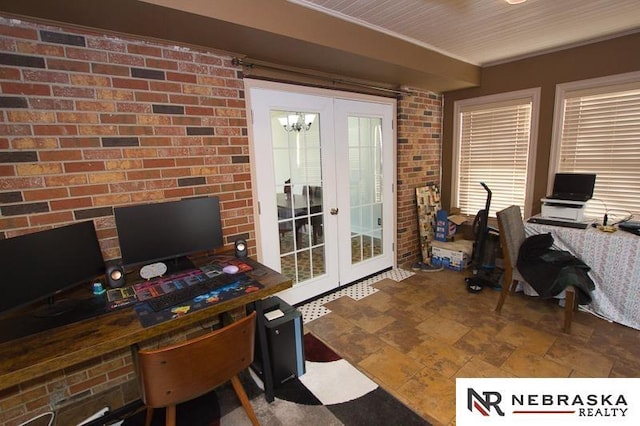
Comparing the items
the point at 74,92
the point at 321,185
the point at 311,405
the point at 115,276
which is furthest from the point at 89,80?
the point at 311,405

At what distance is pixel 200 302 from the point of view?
4.96 ft

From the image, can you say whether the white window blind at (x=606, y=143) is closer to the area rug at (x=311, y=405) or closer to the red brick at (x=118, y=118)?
the area rug at (x=311, y=405)

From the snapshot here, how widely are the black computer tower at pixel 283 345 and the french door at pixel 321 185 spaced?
0.75 meters

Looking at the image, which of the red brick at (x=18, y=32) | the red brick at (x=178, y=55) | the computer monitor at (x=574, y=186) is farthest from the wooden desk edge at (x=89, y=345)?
the computer monitor at (x=574, y=186)

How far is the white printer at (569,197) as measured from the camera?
278 centimetres

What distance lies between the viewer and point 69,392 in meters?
1.71

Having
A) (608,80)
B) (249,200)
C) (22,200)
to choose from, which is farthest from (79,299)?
(608,80)

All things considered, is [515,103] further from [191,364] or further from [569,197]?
[191,364]

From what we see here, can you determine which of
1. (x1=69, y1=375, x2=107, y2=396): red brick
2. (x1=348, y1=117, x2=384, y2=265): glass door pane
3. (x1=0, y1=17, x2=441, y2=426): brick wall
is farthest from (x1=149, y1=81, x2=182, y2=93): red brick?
(x1=69, y1=375, x2=107, y2=396): red brick

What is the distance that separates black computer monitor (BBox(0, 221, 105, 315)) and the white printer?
12.0 feet

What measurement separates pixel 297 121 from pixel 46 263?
1.96m

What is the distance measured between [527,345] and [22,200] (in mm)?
3315

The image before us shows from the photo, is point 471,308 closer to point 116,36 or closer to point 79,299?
point 79,299

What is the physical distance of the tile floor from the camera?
A: 1.96 meters
